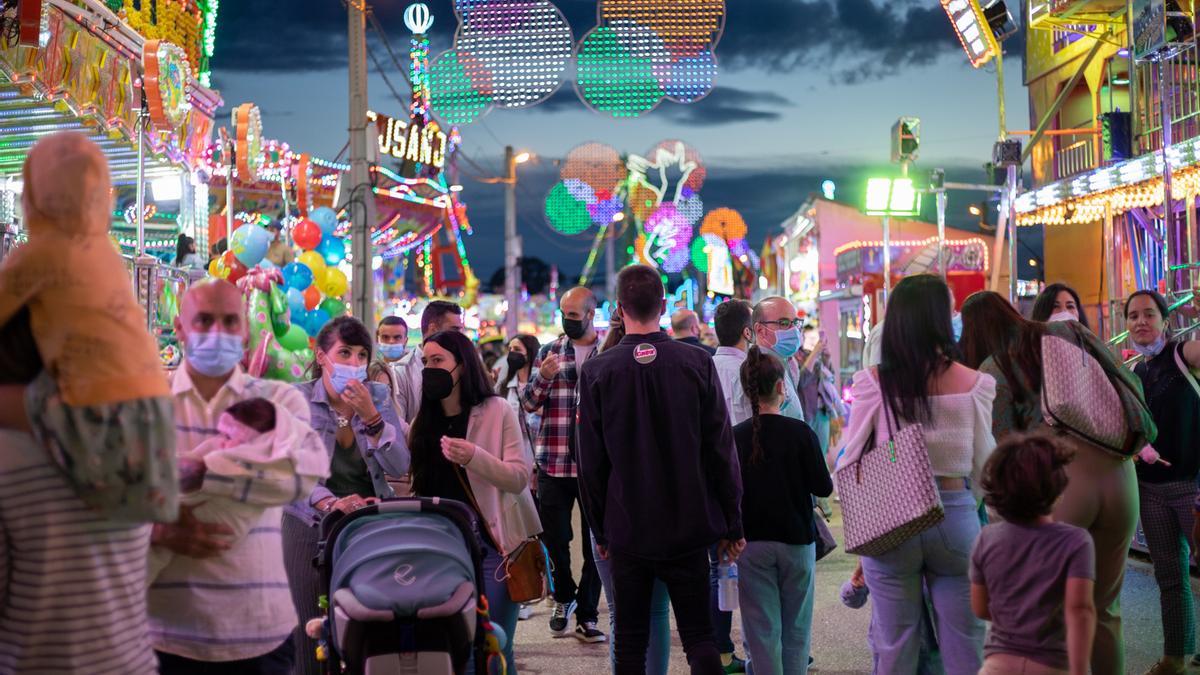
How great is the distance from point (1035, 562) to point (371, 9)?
→ 1315 cm

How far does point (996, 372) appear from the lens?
5.47 m

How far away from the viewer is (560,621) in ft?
25.6

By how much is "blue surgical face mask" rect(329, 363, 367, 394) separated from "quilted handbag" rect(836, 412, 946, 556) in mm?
2069

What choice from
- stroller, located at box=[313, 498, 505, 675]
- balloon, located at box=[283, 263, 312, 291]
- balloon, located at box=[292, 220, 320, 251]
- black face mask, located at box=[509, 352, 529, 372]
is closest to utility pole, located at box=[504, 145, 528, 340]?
balloon, located at box=[292, 220, 320, 251]

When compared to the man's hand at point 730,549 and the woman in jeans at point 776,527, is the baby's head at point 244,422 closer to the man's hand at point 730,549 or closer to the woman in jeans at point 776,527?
the man's hand at point 730,549

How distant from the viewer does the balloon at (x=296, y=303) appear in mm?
11922

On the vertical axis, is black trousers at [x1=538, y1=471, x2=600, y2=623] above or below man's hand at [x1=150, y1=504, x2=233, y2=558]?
below

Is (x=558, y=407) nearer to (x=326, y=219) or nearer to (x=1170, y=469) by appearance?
(x=1170, y=469)

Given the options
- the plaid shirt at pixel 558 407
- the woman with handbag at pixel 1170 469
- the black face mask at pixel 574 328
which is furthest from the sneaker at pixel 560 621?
the woman with handbag at pixel 1170 469

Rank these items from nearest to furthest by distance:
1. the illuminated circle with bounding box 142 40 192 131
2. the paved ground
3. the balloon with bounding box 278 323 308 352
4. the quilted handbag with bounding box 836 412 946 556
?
the quilted handbag with bounding box 836 412 946 556 → the paved ground → the balloon with bounding box 278 323 308 352 → the illuminated circle with bounding box 142 40 192 131

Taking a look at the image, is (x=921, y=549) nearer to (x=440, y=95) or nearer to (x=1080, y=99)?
(x=440, y=95)

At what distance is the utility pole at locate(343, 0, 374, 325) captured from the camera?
14383 millimetres

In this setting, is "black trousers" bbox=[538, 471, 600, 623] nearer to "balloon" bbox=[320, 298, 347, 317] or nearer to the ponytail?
the ponytail

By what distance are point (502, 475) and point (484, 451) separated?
12cm
